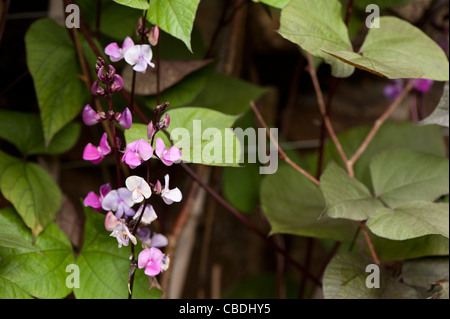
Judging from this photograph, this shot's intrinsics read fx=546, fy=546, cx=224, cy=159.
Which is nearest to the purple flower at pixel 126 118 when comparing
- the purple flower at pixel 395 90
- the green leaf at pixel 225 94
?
the green leaf at pixel 225 94

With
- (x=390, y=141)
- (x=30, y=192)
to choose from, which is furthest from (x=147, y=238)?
(x=390, y=141)

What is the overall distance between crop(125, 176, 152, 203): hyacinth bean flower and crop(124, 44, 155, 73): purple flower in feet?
0.35

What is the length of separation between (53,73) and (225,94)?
0.93ft

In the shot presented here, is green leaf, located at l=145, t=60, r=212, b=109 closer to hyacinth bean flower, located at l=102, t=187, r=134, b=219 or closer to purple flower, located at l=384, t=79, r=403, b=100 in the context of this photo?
hyacinth bean flower, located at l=102, t=187, r=134, b=219

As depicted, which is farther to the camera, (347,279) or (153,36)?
(347,279)

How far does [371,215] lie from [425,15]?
0.52 meters

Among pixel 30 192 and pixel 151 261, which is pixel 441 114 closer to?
pixel 151 261

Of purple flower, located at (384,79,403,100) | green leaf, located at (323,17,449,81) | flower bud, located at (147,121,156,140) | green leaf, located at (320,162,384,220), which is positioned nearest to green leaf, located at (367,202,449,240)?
green leaf, located at (320,162,384,220)

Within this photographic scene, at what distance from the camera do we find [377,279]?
26.7 inches

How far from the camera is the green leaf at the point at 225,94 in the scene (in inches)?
33.7

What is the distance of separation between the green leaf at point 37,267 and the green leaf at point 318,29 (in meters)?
0.35

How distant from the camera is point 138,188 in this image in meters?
0.49
